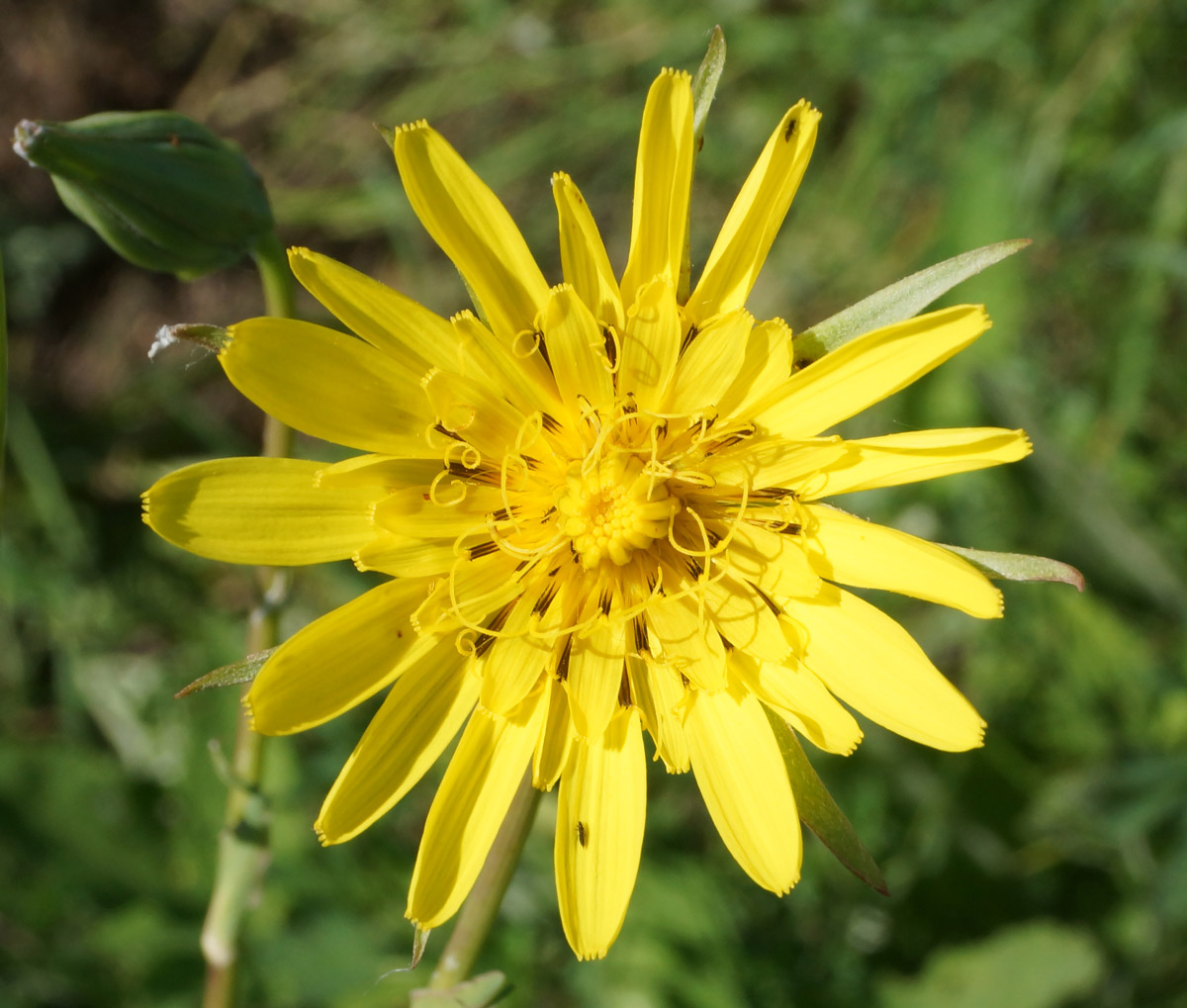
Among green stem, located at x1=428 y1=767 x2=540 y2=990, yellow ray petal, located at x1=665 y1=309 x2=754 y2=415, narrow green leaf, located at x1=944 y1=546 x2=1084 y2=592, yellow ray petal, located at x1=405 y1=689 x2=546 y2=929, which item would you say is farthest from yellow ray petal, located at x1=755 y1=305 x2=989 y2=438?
green stem, located at x1=428 y1=767 x2=540 y2=990

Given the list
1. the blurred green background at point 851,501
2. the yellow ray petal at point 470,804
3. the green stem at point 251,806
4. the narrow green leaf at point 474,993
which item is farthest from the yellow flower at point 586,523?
the blurred green background at point 851,501

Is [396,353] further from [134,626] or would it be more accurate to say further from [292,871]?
[134,626]

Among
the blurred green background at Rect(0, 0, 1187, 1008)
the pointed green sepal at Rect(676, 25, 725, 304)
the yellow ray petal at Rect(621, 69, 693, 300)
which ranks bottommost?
the blurred green background at Rect(0, 0, 1187, 1008)

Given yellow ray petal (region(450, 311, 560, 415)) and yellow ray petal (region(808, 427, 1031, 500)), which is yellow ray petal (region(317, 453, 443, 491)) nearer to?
yellow ray petal (region(450, 311, 560, 415))

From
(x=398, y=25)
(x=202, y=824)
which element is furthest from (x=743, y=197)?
(x=398, y=25)

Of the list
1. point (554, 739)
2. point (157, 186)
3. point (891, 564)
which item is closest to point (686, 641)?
point (554, 739)

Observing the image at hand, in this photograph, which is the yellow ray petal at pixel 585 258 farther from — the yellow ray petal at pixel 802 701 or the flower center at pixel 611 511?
the yellow ray petal at pixel 802 701
